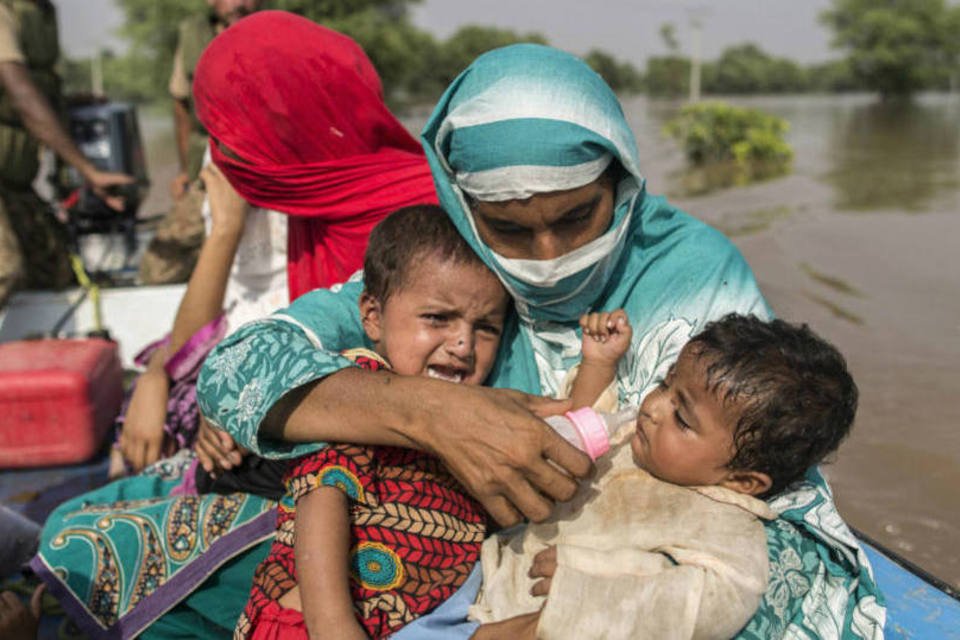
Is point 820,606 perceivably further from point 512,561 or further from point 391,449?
point 391,449

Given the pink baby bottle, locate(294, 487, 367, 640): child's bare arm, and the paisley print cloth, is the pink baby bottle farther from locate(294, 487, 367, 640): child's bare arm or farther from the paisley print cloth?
the paisley print cloth

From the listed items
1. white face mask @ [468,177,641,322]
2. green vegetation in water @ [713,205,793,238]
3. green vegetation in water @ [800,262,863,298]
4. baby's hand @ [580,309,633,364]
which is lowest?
green vegetation in water @ [713,205,793,238]

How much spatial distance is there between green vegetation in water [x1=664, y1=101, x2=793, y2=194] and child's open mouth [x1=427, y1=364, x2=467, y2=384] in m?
15.7

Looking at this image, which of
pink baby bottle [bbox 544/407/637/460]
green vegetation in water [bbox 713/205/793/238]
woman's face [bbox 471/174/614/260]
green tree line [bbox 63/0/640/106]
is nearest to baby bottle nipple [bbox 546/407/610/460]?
pink baby bottle [bbox 544/407/637/460]

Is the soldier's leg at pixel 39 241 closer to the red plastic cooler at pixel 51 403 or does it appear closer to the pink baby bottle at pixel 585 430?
the red plastic cooler at pixel 51 403

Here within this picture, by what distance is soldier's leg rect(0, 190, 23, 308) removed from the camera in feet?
14.2

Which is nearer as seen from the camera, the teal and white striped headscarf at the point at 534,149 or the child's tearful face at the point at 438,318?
the teal and white striped headscarf at the point at 534,149

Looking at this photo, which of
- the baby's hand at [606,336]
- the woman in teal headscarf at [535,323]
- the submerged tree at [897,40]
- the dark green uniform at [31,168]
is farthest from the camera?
the submerged tree at [897,40]

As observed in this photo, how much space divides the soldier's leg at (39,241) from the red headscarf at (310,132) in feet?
10.6

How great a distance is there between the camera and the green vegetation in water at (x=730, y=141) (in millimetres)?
17438

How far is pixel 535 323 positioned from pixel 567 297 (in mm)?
168

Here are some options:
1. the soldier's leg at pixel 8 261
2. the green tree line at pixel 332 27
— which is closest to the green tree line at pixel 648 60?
the green tree line at pixel 332 27

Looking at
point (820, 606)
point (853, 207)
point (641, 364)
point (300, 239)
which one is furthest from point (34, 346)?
point (853, 207)

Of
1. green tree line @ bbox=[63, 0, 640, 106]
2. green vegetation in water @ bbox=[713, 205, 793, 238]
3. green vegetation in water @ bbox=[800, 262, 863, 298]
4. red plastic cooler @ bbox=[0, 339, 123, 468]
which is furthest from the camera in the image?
green tree line @ bbox=[63, 0, 640, 106]
